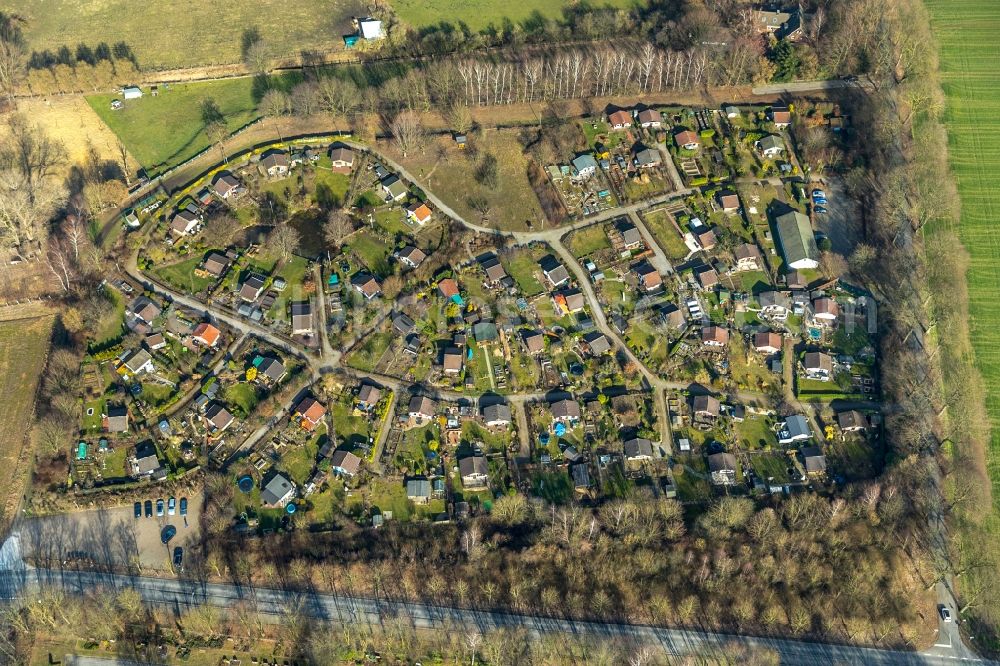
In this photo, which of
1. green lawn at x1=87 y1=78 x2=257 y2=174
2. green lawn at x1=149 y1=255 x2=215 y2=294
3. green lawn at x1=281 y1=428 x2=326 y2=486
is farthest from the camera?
green lawn at x1=87 y1=78 x2=257 y2=174

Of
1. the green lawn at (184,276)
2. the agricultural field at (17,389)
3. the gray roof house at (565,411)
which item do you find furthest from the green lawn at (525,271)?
the agricultural field at (17,389)

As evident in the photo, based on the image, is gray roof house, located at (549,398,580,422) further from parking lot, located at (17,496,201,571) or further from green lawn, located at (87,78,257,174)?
green lawn, located at (87,78,257,174)

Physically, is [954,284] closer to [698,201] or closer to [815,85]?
[698,201]

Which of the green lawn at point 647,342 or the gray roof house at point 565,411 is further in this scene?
the green lawn at point 647,342

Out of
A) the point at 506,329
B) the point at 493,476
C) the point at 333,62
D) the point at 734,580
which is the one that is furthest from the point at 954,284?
the point at 333,62

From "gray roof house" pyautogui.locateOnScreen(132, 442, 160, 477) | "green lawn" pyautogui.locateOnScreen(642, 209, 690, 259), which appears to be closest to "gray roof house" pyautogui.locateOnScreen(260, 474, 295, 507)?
"gray roof house" pyautogui.locateOnScreen(132, 442, 160, 477)

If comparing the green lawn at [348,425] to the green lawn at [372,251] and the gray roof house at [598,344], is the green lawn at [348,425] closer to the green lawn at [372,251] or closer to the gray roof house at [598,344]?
the green lawn at [372,251]
